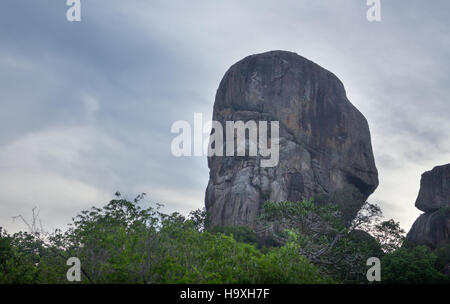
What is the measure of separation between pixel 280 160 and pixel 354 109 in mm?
17133

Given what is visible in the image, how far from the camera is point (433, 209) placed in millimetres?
50094

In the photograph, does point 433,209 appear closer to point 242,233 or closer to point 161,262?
point 242,233

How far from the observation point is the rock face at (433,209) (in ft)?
142

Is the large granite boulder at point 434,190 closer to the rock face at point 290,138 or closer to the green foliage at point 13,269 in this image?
the rock face at point 290,138

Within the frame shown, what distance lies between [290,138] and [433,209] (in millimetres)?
20257

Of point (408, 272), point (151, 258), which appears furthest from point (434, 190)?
point (151, 258)

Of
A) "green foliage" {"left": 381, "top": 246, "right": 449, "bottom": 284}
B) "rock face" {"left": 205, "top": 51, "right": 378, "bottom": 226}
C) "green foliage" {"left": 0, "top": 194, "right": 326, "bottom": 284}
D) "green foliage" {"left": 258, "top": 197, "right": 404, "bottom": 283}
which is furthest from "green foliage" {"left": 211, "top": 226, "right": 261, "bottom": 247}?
"green foliage" {"left": 0, "top": 194, "right": 326, "bottom": 284}

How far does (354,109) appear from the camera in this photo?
57.4 metres

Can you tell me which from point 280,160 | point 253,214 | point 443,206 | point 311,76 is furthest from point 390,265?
point 311,76

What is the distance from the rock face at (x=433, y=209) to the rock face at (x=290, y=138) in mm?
6694

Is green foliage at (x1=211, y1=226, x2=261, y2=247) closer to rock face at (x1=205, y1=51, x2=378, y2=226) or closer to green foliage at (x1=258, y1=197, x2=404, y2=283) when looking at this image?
green foliage at (x1=258, y1=197, x2=404, y2=283)

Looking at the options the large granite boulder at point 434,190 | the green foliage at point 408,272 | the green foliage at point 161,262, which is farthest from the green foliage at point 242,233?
the large granite boulder at point 434,190

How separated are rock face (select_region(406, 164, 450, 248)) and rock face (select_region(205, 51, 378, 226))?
22.0 feet
